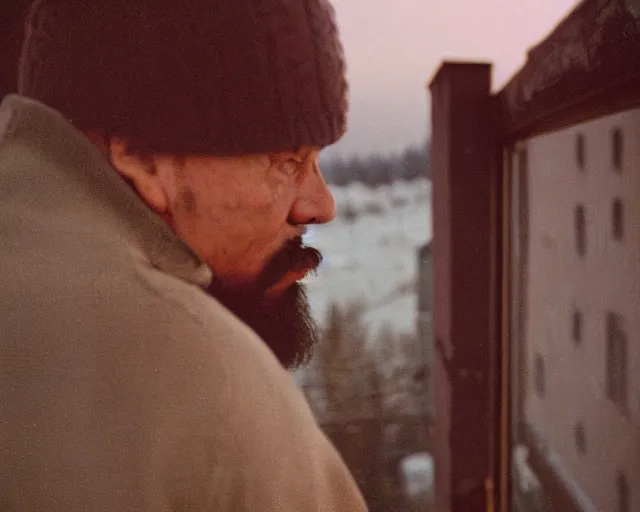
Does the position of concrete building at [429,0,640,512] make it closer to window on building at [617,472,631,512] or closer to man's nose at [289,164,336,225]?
window on building at [617,472,631,512]

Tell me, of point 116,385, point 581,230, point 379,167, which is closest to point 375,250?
point 379,167

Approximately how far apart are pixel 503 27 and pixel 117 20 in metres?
0.83

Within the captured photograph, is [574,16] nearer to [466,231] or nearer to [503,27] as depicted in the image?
[503,27]

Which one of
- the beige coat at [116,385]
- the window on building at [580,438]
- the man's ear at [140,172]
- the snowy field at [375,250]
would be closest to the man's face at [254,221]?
the man's ear at [140,172]

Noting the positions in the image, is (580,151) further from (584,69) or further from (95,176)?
(95,176)

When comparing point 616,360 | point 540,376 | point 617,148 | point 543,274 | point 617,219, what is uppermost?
point 617,148

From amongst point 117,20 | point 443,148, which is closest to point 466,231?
point 443,148

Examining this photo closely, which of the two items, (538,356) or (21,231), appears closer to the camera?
(21,231)

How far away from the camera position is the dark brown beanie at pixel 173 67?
63cm

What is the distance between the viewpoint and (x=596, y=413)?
3.06 ft

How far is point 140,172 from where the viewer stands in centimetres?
64

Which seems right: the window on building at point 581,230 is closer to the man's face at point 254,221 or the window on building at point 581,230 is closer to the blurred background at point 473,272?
the blurred background at point 473,272

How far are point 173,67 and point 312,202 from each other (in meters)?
0.27

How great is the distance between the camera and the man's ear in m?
0.64
